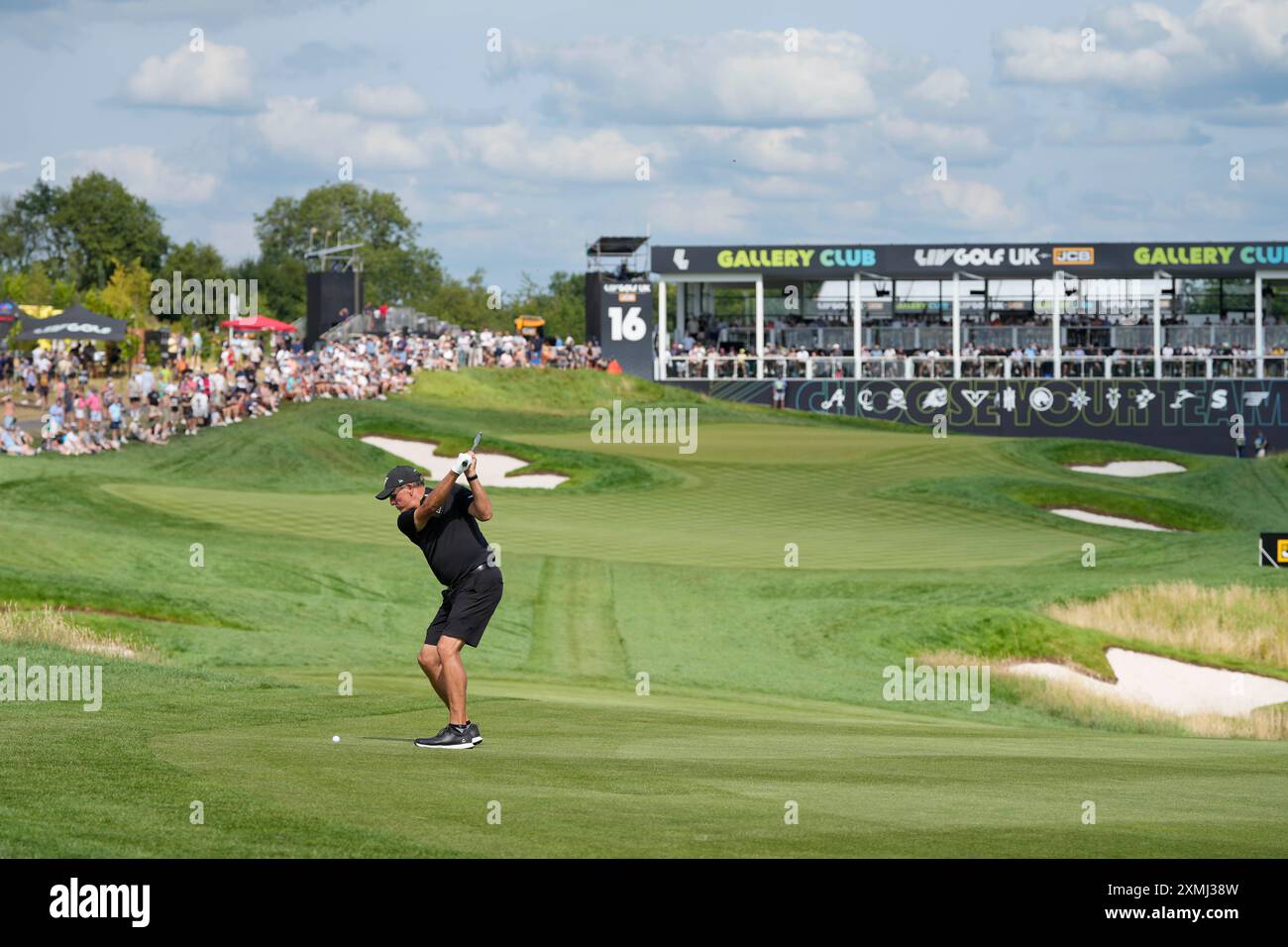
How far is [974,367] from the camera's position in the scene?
83.6 metres

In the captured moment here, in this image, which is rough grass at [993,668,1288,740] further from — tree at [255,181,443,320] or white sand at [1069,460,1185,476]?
tree at [255,181,443,320]

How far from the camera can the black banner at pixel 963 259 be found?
87.6 m

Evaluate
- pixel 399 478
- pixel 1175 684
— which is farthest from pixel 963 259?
pixel 399 478

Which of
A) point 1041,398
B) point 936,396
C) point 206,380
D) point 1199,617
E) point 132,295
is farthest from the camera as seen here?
point 132,295

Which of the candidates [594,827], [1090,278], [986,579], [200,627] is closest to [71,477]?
[200,627]

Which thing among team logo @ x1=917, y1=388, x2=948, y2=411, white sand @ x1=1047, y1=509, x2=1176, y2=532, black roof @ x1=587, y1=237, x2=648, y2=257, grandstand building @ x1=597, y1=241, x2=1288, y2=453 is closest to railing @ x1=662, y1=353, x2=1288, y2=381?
grandstand building @ x1=597, y1=241, x2=1288, y2=453

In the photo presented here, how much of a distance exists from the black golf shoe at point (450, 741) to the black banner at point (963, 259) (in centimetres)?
7514

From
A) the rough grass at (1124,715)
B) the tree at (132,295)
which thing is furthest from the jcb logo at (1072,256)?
the rough grass at (1124,715)

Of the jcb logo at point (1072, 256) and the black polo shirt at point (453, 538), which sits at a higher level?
the jcb logo at point (1072, 256)

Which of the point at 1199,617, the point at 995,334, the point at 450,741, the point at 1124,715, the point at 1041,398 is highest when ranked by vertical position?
the point at 995,334

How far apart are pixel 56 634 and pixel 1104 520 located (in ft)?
118

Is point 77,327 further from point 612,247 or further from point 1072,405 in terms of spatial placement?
point 1072,405

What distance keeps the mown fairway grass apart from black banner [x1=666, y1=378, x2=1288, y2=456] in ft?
40.1

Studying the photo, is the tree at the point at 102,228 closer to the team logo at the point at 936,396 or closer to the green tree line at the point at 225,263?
the green tree line at the point at 225,263
